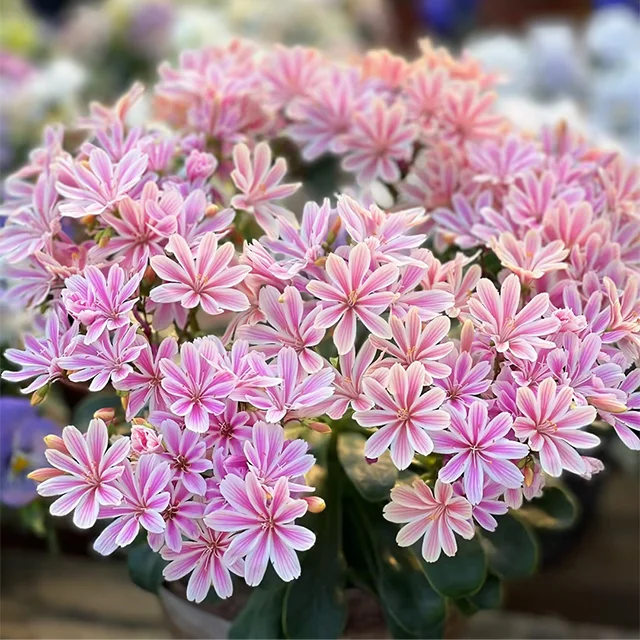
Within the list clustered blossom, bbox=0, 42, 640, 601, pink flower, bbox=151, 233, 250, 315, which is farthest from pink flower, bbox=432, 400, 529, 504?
pink flower, bbox=151, 233, 250, 315

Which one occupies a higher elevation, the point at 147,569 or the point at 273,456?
the point at 273,456

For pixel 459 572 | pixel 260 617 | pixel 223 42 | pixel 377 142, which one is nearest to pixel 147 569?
pixel 260 617

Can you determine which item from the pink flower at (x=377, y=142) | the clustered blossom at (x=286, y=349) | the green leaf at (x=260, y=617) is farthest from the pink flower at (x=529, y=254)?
the green leaf at (x=260, y=617)

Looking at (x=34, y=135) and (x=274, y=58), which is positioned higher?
(x=274, y=58)

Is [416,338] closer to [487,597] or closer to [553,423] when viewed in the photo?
[553,423]

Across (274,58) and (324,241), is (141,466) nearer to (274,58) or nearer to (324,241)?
(324,241)

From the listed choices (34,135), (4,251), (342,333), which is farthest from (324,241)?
(34,135)
